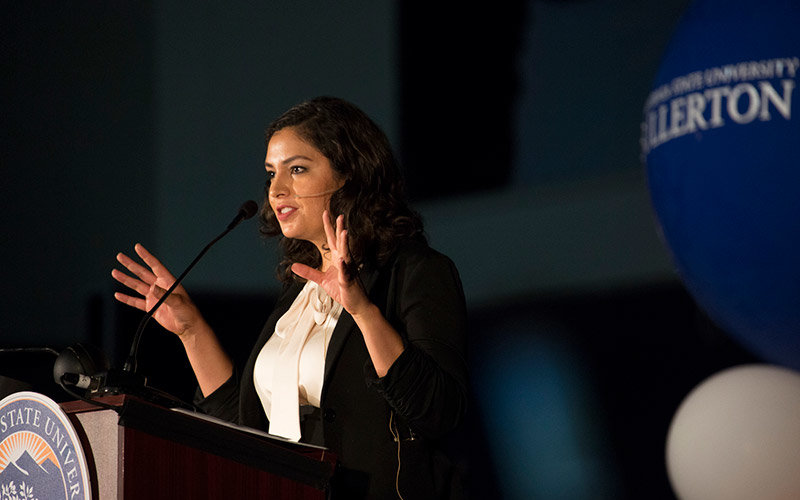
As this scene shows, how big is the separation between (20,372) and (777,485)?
8.97 feet

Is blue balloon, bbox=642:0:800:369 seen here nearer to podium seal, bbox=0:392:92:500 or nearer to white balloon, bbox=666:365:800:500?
white balloon, bbox=666:365:800:500

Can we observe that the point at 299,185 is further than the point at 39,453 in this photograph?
Yes

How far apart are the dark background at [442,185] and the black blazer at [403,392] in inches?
27.1

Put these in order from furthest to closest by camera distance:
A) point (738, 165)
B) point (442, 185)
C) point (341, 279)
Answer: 1. point (442, 185)
2. point (341, 279)
3. point (738, 165)

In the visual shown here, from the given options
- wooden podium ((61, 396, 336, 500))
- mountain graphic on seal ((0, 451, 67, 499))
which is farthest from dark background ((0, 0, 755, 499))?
mountain graphic on seal ((0, 451, 67, 499))

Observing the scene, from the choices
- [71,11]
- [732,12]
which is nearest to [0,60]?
[71,11]

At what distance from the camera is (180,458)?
58.9 inches

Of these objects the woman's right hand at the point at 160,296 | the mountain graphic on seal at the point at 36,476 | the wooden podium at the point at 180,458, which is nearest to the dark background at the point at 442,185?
the woman's right hand at the point at 160,296

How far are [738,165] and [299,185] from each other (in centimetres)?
119

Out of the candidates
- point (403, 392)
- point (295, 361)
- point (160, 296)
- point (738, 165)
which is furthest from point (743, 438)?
point (160, 296)

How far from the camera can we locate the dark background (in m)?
2.56

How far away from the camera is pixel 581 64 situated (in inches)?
107

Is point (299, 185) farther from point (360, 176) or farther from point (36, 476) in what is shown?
point (36, 476)

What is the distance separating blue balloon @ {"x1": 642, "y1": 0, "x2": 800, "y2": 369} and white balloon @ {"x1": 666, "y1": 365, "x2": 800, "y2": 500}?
0.12m
